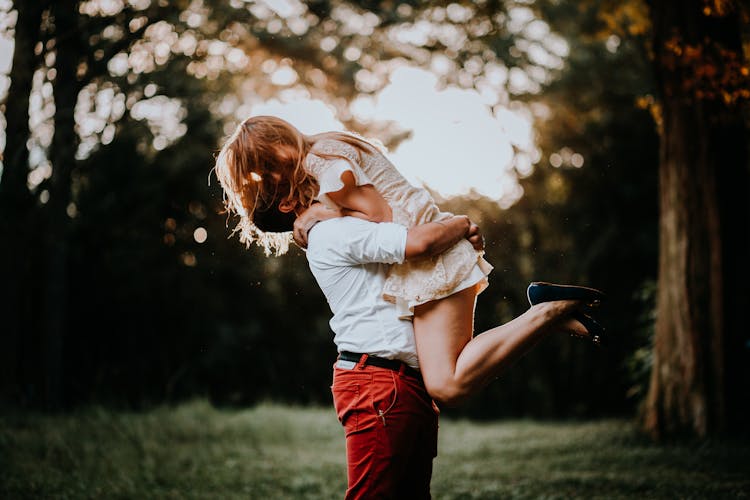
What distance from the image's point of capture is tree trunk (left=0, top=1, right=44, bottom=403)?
7121 mm

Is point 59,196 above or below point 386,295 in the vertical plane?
above

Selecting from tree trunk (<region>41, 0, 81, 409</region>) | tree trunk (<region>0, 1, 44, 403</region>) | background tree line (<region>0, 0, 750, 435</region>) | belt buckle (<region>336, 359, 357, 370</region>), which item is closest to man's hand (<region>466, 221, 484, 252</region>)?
belt buckle (<region>336, 359, 357, 370</region>)

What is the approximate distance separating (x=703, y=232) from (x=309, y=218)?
5085 millimetres

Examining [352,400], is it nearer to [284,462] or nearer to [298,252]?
[284,462]

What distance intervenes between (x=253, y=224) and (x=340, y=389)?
0.78m

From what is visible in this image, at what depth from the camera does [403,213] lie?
116 inches

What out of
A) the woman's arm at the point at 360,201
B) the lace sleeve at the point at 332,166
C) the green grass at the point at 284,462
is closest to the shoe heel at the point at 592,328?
the woman's arm at the point at 360,201

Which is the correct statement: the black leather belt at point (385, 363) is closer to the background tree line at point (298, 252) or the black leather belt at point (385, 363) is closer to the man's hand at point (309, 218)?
the man's hand at point (309, 218)

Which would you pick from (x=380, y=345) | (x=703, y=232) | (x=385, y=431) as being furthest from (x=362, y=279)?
(x=703, y=232)

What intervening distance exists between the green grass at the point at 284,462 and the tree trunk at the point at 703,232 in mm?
519

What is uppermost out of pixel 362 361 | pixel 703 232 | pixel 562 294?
pixel 703 232

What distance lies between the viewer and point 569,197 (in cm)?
1342

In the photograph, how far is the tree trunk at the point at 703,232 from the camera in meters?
6.75

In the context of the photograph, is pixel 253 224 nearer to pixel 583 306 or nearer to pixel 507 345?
pixel 507 345
